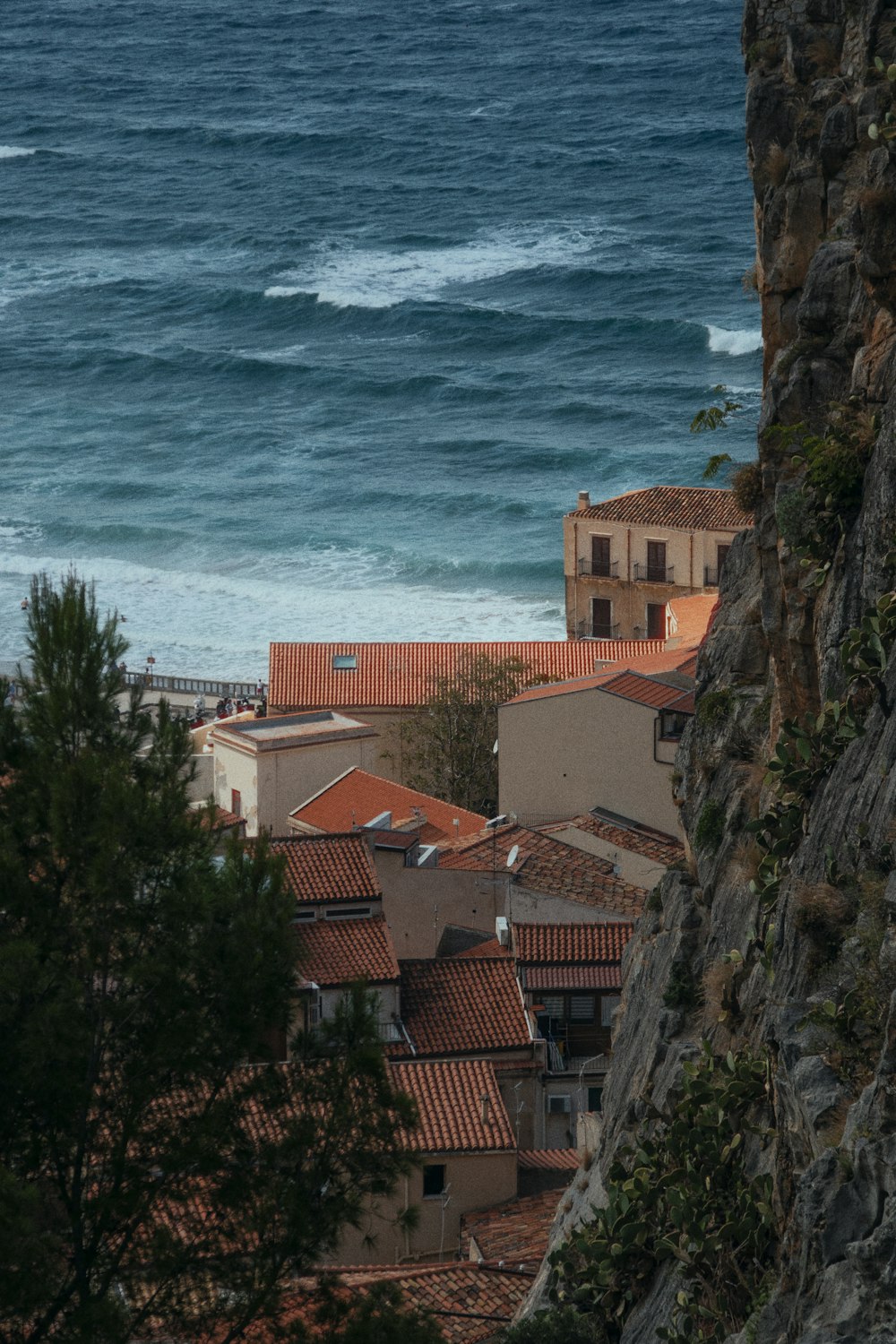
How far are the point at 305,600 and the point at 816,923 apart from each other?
258 feet

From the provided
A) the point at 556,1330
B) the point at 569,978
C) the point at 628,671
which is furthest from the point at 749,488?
the point at 628,671

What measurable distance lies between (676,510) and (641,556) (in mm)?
1949

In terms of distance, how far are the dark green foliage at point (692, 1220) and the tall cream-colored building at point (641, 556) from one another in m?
48.5

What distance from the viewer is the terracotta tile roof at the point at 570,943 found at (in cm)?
3516

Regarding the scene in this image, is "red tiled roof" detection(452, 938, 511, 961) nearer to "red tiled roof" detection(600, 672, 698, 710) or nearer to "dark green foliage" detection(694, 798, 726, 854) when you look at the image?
"red tiled roof" detection(600, 672, 698, 710)

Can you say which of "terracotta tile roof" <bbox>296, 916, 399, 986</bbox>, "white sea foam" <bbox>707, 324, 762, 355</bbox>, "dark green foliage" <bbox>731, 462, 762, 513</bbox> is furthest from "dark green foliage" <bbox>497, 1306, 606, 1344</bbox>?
"white sea foam" <bbox>707, 324, 762, 355</bbox>

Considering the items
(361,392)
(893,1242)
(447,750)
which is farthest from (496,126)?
(893,1242)

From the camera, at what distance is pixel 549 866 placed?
39812mm

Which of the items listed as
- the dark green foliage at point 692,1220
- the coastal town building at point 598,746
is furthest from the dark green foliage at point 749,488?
the coastal town building at point 598,746

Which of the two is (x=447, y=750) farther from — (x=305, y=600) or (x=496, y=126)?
(x=496, y=126)

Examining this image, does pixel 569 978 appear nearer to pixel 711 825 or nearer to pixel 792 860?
pixel 711 825

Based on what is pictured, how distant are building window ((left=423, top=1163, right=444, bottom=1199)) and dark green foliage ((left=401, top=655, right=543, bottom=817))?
2269cm

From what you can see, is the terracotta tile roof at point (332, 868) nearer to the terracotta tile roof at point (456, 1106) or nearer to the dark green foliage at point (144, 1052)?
the terracotta tile roof at point (456, 1106)

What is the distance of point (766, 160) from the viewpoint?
2139 cm
